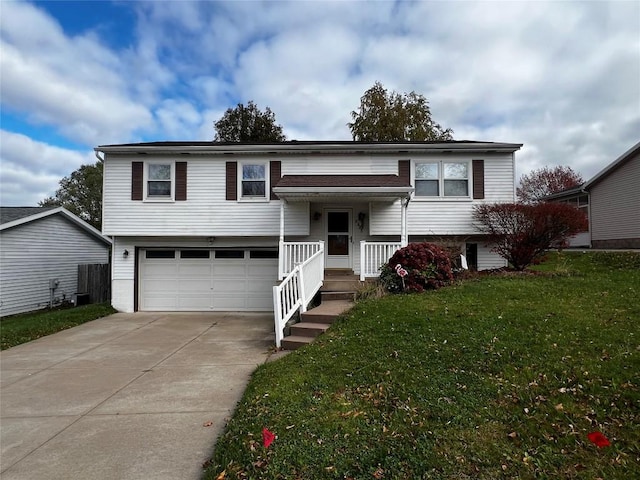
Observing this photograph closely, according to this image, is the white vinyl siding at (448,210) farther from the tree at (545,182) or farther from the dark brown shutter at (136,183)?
the tree at (545,182)

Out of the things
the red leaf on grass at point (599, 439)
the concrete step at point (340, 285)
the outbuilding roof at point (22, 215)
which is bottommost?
the red leaf on grass at point (599, 439)

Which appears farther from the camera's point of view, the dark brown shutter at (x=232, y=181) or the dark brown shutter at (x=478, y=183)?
the dark brown shutter at (x=232, y=181)

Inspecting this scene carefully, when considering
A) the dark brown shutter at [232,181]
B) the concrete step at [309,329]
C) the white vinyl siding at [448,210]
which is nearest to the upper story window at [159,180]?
the dark brown shutter at [232,181]

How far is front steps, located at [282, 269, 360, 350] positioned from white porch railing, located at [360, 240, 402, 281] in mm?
471

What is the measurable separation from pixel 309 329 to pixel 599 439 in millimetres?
4770

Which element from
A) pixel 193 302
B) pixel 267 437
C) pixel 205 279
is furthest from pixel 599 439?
pixel 193 302

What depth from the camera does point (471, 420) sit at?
133 inches

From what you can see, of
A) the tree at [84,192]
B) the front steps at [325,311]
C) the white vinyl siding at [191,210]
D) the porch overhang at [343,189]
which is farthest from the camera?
the tree at [84,192]

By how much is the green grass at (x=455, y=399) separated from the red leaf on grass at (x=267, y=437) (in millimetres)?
49

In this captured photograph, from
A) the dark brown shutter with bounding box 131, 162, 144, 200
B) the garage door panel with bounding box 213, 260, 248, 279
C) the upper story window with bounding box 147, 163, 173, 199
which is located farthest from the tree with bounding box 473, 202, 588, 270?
the dark brown shutter with bounding box 131, 162, 144, 200

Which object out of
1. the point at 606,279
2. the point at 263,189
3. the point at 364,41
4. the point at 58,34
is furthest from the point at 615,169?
the point at 58,34

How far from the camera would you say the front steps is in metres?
6.96

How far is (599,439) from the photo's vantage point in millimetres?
2873

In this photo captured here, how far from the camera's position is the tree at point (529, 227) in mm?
9844
